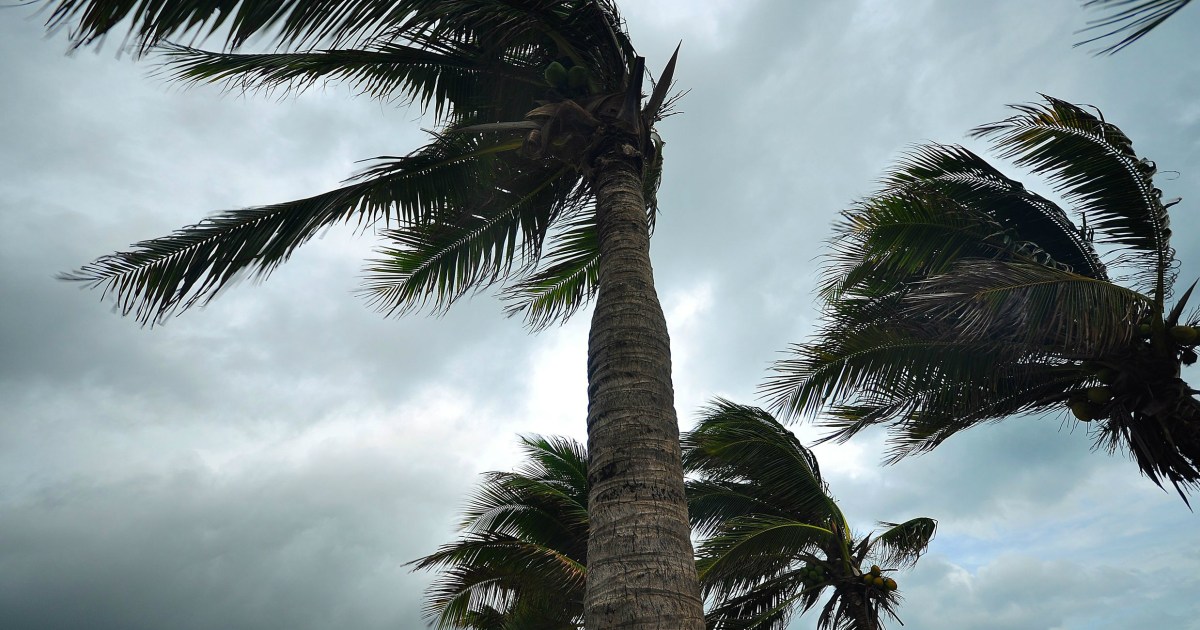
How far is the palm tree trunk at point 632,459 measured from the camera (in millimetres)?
3755

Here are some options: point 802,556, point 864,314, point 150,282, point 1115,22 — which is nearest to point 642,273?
point 1115,22

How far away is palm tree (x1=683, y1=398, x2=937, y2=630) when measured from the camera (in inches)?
444

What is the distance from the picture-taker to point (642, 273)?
204 inches

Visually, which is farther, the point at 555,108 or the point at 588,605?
the point at 555,108

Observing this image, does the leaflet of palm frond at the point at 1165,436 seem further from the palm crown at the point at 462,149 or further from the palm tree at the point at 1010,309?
the palm crown at the point at 462,149

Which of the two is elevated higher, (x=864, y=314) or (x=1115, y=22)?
(x=864, y=314)

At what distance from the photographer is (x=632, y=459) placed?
167 inches

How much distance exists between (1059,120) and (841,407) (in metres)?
4.35

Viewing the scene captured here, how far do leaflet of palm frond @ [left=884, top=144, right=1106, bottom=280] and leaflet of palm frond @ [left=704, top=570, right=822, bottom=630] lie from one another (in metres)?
6.12

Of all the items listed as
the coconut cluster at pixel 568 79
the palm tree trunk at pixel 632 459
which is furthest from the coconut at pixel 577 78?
the palm tree trunk at pixel 632 459

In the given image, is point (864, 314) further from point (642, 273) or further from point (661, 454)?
Answer: point (661, 454)

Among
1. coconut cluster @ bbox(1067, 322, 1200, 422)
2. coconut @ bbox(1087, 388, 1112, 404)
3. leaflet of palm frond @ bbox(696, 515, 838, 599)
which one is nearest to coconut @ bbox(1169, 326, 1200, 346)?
coconut cluster @ bbox(1067, 322, 1200, 422)

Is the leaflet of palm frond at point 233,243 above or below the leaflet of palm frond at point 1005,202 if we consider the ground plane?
below

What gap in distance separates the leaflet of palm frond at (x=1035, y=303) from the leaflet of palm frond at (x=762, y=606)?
20.2ft
